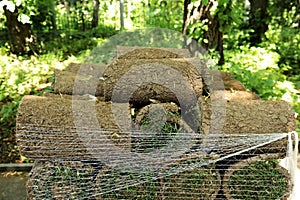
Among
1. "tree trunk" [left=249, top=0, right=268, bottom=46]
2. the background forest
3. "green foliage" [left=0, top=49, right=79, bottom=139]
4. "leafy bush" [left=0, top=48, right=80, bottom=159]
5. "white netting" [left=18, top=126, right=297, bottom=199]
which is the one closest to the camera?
"white netting" [left=18, top=126, right=297, bottom=199]

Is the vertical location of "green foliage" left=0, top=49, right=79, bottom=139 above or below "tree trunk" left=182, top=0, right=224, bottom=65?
below

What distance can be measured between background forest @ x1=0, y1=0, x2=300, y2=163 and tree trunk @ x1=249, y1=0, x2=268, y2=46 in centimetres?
2

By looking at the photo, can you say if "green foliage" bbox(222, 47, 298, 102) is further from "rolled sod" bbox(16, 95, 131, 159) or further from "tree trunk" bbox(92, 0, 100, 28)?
"tree trunk" bbox(92, 0, 100, 28)

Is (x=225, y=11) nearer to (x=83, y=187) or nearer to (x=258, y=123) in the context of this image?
(x=258, y=123)

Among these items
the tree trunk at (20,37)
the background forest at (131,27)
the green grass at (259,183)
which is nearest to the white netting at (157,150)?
the green grass at (259,183)

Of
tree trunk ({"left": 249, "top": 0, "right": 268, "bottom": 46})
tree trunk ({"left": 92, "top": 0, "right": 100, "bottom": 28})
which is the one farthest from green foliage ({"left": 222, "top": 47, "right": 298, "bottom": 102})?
tree trunk ({"left": 92, "top": 0, "right": 100, "bottom": 28})

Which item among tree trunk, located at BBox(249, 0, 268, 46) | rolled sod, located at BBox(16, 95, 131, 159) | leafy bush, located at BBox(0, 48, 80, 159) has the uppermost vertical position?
tree trunk, located at BBox(249, 0, 268, 46)

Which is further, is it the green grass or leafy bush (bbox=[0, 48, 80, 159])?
leafy bush (bbox=[0, 48, 80, 159])

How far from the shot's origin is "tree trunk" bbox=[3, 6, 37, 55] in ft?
21.7

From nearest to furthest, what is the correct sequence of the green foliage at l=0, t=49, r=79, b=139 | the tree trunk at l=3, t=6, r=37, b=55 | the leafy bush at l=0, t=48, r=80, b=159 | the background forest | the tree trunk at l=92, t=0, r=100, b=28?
the leafy bush at l=0, t=48, r=80, b=159
the green foliage at l=0, t=49, r=79, b=139
the background forest
the tree trunk at l=3, t=6, r=37, b=55
the tree trunk at l=92, t=0, r=100, b=28

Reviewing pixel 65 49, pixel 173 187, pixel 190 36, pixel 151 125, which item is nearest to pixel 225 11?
pixel 190 36

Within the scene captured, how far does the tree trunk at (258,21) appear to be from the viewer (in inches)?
315

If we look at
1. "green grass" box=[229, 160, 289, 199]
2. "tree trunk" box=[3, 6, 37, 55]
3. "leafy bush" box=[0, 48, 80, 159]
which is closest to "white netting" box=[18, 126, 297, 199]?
"green grass" box=[229, 160, 289, 199]

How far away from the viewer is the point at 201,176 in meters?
2.36
